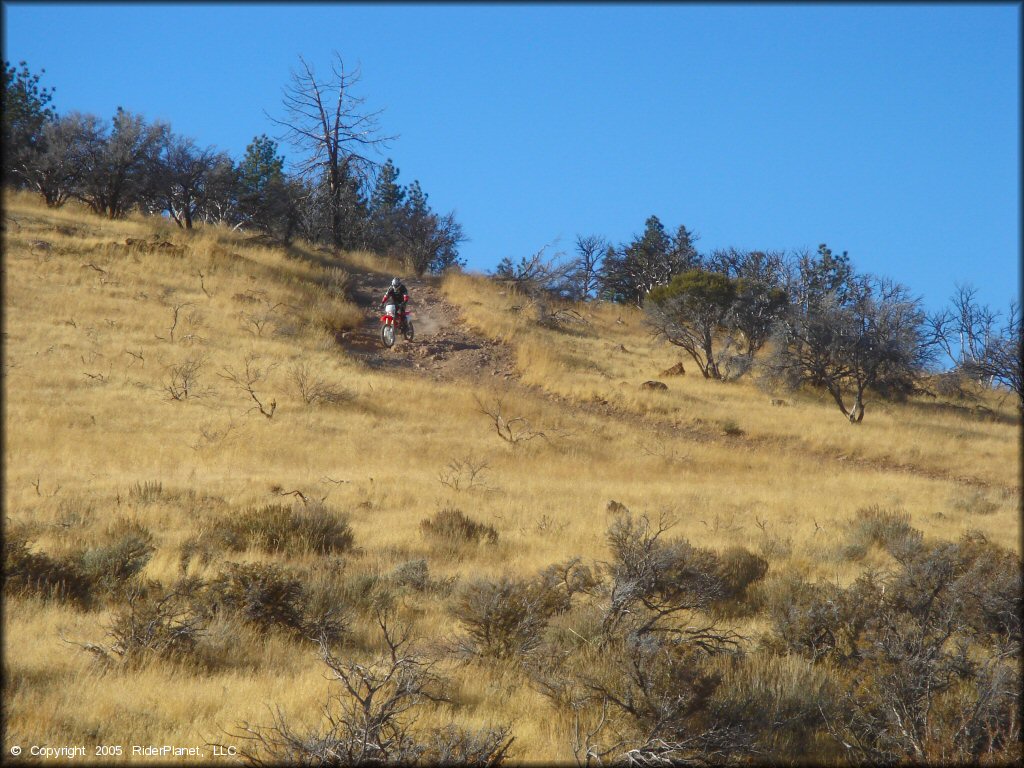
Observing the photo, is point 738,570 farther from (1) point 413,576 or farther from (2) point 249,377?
(2) point 249,377

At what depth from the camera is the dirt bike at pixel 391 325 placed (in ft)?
92.3

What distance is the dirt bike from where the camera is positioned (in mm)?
28141

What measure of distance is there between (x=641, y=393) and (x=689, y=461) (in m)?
5.43

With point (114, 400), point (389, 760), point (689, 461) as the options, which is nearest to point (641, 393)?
point (689, 461)

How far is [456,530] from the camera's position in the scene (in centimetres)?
1250

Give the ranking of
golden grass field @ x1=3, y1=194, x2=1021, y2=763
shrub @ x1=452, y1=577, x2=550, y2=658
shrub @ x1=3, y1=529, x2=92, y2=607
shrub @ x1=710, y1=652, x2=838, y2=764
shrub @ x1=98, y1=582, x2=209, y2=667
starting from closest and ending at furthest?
1. shrub @ x1=710, y1=652, x2=838, y2=764
2. golden grass field @ x1=3, y1=194, x2=1021, y2=763
3. shrub @ x1=98, y1=582, x2=209, y2=667
4. shrub @ x1=452, y1=577, x2=550, y2=658
5. shrub @ x1=3, y1=529, x2=92, y2=607

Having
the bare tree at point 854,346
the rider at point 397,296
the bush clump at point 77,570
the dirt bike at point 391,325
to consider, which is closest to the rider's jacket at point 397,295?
the rider at point 397,296

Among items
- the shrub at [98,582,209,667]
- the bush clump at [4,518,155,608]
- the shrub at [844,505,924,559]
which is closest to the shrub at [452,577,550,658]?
the shrub at [98,582,209,667]

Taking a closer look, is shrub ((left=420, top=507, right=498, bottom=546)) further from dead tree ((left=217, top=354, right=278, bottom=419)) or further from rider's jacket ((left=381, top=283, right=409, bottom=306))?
rider's jacket ((left=381, top=283, right=409, bottom=306))

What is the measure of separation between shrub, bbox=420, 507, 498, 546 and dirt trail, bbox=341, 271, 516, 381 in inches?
547

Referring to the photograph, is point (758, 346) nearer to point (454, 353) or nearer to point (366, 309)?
point (454, 353)

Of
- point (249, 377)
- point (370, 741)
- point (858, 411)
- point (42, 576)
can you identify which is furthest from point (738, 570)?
point (858, 411)

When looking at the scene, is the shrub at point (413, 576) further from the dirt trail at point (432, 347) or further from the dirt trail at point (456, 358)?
the dirt trail at point (432, 347)

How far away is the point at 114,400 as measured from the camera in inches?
789
